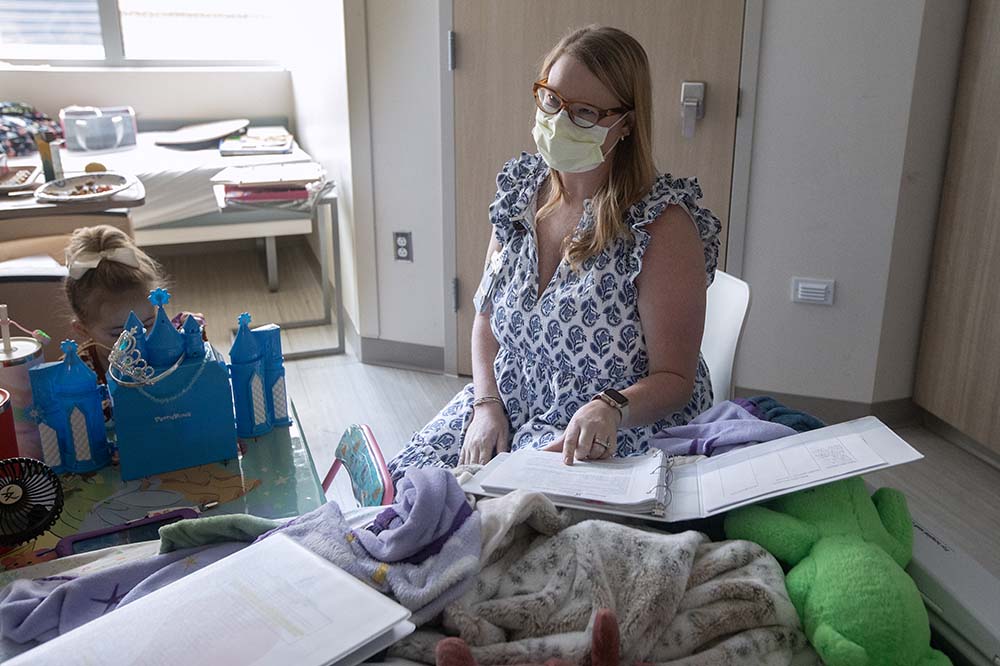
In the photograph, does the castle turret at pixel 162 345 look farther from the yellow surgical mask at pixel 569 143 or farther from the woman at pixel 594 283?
the yellow surgical mask at pixel 569 143

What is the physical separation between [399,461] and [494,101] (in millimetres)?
1676

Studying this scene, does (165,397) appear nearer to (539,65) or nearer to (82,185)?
(82,185)

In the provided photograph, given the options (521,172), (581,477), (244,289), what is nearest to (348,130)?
(244,289)

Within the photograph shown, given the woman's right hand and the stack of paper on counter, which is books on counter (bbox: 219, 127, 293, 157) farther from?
the stack of paper on counter

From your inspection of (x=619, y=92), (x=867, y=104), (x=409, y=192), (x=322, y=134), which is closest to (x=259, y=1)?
(x=322, y=134)

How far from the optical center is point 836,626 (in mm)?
878

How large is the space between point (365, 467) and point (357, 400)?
168cm

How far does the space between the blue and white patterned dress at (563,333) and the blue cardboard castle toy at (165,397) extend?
1.12 feet

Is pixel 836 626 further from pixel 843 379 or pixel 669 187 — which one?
pixel 843 379

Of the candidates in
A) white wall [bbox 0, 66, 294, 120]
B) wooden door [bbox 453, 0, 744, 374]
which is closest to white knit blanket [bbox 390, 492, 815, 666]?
wooden door [bbox 453, 0, 744, 374]

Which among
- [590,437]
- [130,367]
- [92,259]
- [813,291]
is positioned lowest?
[813,291]

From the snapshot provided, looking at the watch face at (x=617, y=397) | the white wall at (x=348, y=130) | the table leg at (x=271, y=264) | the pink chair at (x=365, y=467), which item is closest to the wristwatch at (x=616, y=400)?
the watch face at (x=617, y=397)

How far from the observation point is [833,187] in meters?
2.78

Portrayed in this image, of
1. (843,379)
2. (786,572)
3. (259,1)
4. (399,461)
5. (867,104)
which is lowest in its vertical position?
(843,379)
